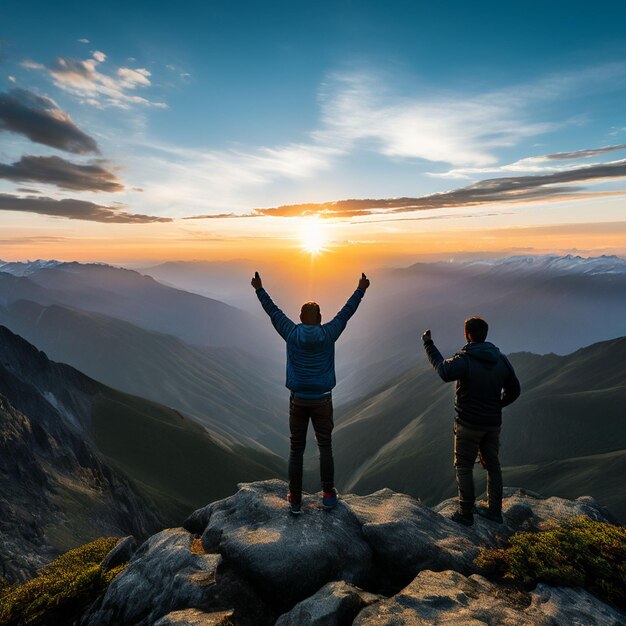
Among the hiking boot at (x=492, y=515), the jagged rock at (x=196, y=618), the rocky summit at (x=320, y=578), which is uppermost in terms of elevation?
the jagged rock at (x=196, y=618)

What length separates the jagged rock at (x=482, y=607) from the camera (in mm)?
6480

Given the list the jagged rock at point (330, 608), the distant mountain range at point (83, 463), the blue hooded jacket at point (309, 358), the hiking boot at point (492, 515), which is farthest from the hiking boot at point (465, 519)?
the distant mountain range at point (83, 463)

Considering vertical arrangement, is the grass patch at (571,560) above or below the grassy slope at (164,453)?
above

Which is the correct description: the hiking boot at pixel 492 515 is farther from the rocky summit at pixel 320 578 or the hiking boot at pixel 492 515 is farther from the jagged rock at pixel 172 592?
the jagged rock at pixel 172 592

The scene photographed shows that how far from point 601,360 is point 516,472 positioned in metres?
87.0

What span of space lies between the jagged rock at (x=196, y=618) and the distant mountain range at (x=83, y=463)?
19.2 meters

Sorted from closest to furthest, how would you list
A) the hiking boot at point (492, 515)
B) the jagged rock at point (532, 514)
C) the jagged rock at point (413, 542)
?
the jagged rock at point (413, 542)
the jagged rock at point (532, 514)
the hiking boot at point (492, 515)

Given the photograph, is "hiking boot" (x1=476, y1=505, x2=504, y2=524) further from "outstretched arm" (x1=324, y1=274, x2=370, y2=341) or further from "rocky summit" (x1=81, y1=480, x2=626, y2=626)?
"outstretched arm" (x1=324, y1=274, x2=370, y2=341)

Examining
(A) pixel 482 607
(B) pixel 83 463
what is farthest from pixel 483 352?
(B) pixel 83 463

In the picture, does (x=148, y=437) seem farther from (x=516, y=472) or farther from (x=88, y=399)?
(x=516, y=472)

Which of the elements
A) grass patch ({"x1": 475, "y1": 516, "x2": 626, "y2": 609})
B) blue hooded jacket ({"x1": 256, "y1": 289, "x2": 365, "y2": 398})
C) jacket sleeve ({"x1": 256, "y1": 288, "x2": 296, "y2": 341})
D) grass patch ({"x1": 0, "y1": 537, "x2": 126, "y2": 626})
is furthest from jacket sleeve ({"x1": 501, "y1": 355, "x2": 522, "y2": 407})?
grass patch ({"x1": 0, "y1": 537, "x2": 126, "y2": 626})

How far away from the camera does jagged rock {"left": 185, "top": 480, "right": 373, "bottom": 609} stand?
8.06 m

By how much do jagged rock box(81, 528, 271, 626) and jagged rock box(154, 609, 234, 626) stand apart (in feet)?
1.16

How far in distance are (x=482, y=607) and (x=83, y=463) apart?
68.2m
